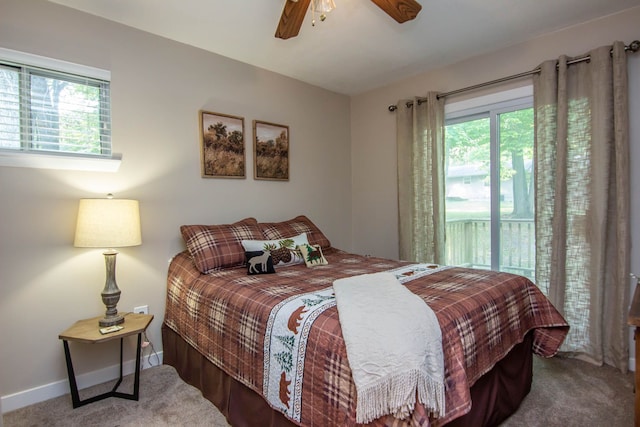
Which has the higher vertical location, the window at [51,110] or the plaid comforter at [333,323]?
the window at [51,110]

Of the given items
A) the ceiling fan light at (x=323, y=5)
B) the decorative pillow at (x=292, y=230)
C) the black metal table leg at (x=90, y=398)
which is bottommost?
the black metal table leg at (x=90, y=398)

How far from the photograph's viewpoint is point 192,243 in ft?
7.80

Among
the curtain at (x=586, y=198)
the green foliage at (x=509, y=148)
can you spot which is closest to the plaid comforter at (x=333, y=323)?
the curtain at (x=586, y=198)

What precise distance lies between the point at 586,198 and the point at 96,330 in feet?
11.2

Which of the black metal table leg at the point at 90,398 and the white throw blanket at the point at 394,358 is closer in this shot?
the white throw blanket at the point at 394,358

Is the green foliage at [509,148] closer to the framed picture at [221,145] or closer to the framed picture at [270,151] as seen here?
the framed picture at [270,151]

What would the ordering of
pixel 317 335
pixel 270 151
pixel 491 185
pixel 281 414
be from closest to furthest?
pixel 317 335, pixel 281 414, pixel 491 185, pixel 270 151

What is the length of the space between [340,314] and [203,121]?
7.03ft

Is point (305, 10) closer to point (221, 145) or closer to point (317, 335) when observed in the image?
point (221, 145)

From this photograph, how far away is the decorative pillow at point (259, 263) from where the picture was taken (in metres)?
2.27

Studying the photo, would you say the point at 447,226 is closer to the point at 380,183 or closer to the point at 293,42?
the point at 380,183

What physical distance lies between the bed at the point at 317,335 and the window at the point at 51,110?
2.90 ft

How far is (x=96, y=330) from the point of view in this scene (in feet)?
6.58

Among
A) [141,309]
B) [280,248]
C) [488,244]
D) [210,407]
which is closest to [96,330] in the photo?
[141,309]
